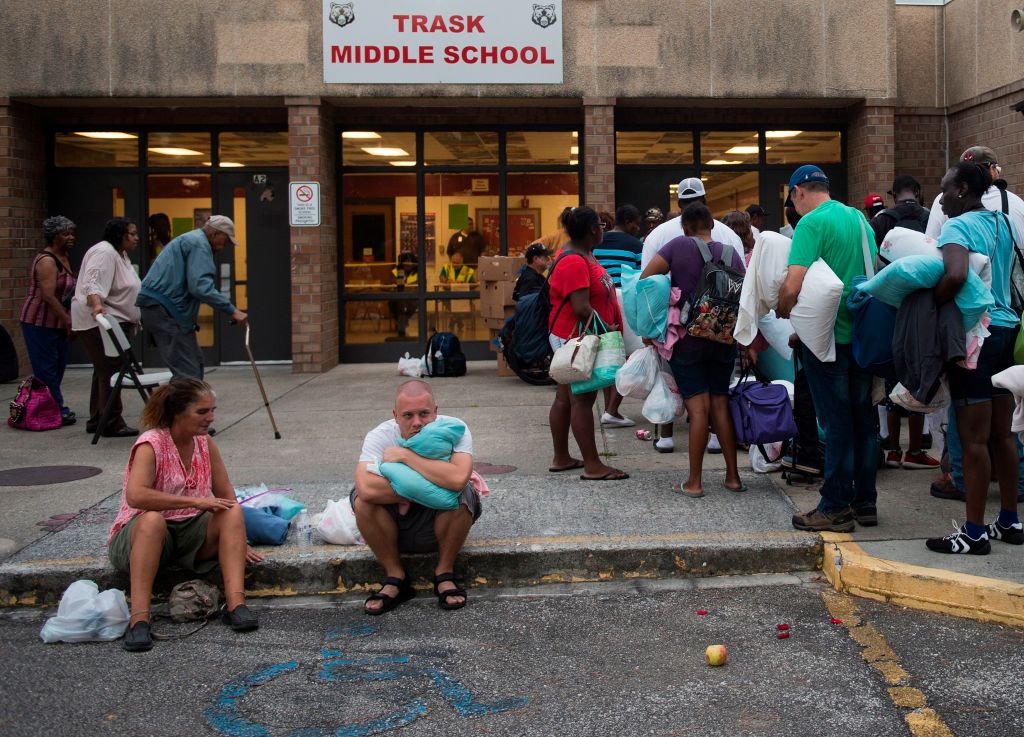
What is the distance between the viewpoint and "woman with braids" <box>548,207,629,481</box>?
720 centimetres

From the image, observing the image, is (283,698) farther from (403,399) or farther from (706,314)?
(706,314)

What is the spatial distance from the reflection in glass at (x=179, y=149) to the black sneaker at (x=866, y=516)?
10.9 metres

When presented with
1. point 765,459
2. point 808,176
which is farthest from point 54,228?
point 808,176

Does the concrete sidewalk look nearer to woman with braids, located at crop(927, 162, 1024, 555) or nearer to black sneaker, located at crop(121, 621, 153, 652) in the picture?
woman with braids, located at crop(927, 162, 1024, 555)

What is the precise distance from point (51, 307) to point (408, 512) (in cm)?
571

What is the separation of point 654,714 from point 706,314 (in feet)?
9.95

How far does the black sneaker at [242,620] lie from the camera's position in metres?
5.09

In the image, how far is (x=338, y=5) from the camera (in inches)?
529

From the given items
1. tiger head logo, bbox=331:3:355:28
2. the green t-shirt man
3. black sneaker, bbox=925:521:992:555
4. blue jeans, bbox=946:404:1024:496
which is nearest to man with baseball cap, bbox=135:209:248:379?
the green t-shirt man

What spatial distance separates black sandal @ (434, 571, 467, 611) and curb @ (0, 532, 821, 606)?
8.7 inches

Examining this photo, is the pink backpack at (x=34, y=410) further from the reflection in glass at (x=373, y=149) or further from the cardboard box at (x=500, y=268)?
the reflection in glass at (x=373, y=149)

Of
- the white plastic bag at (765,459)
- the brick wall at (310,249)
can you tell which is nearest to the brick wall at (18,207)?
the brick wall at (310,249)

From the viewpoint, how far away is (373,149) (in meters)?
14.9

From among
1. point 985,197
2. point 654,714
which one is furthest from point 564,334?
point 654,714
